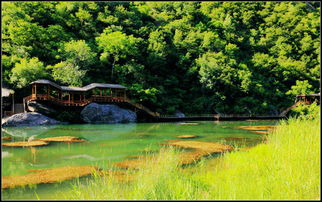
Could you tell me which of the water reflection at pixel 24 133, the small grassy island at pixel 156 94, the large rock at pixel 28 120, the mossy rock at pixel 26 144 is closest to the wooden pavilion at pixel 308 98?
the small grassy island at pixel 156 94

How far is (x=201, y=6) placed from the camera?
51938 mm

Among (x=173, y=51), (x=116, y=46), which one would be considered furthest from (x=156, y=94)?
(x=173, y=51)

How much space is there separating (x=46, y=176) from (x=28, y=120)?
54.2 ft

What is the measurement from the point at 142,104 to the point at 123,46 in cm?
703

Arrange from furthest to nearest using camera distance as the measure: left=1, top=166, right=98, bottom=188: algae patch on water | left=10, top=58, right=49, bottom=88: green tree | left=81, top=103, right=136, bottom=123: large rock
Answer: left=81, top=103, right=136, bottom=123: large rock → left=10, top=58, right=49, bottom=88: green tree → left=1, top=166, right=98, bottom=188: algae patch on water

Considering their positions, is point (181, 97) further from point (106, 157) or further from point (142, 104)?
point (106, 157)

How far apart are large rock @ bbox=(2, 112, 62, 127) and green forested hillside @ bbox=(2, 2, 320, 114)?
379 cm

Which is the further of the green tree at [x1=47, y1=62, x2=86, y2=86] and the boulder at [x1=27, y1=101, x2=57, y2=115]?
the green tree at [x1=47, y1=62, x2=86, y2=86]

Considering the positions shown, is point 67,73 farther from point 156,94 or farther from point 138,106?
point 156,94

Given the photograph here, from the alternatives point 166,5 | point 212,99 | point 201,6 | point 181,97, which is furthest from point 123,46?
point 201,6

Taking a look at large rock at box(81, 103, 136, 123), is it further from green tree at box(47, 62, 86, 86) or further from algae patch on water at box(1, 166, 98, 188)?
algae patch on water at box(1, 166, 98, 188)

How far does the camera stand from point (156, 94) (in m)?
32.3

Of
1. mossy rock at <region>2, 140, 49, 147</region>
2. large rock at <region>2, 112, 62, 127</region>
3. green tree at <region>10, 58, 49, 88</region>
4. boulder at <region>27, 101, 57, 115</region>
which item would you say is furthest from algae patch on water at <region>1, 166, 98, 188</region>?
green tree at <region>10, 58, 49, 88</region>

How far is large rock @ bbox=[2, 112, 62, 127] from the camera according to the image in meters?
20.9
